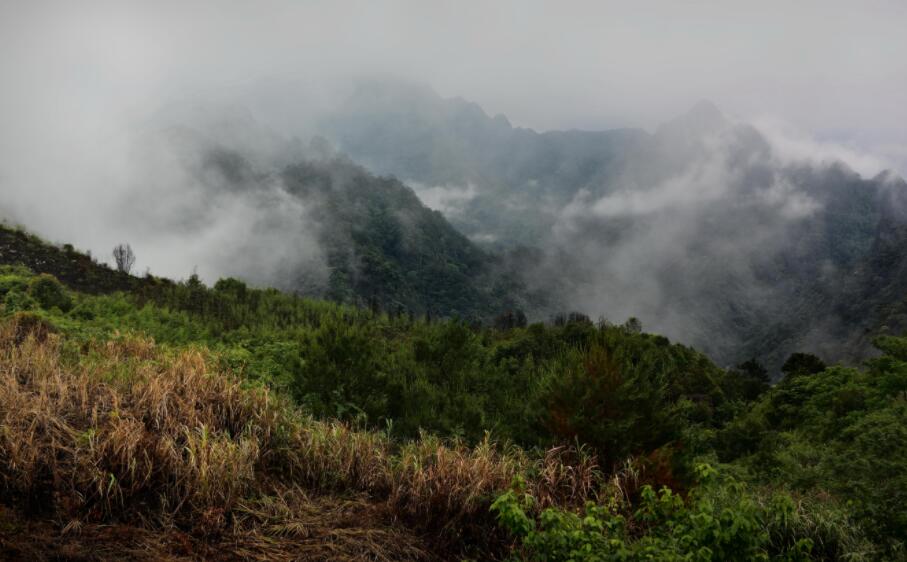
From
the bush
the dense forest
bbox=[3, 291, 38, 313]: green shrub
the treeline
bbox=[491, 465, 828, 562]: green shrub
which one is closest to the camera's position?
bbox=[491, 465, 828, 562]: green shrub

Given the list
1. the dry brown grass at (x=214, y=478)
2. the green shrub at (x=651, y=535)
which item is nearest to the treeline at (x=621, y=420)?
the green shrub at (x=651, y=535)

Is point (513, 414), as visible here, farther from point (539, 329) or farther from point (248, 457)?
point (539, 329)

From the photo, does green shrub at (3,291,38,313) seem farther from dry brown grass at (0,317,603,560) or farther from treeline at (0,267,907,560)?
dry brown grass at (0,317,603,560)

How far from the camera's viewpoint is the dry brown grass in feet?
15.0

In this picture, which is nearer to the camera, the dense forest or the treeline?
the dense forest

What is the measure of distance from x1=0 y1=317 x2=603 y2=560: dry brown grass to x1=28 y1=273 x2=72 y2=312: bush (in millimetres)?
21341

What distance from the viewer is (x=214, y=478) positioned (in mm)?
5008

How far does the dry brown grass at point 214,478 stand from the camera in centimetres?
458

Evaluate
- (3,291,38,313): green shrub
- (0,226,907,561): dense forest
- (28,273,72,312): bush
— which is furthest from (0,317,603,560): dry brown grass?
(28,273,72,312): bush

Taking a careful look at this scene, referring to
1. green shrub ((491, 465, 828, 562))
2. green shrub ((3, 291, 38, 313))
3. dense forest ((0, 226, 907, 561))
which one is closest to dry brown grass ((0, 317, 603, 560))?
dense forest ((0, 226, 907, 561))

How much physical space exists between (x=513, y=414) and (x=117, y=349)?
30.6ft

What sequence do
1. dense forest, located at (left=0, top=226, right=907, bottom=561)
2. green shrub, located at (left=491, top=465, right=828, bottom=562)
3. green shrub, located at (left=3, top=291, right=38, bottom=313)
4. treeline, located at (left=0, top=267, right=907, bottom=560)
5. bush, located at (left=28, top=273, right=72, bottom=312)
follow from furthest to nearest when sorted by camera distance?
bush, located at (left=28, top=273, right=72, bottom=312) → green shrub, located at (left=3, top=291, right=38, bottom=313) → treeline, located at (left=0, top=267, right=907, bottom=560) → dense forest, located at (left=0, top=226, right=907, bottom=561) → green shrub, located at (left=491, top=465, right=828, bottom=562)

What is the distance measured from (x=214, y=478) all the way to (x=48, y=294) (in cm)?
2548

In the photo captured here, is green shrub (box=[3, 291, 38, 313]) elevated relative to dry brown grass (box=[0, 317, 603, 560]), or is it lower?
elevated
